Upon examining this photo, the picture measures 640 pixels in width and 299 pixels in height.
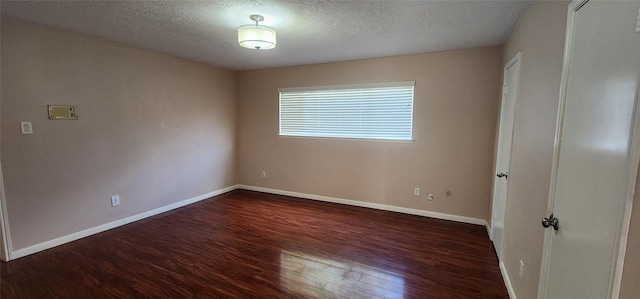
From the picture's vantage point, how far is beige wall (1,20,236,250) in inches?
103

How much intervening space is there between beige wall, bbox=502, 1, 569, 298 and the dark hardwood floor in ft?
1.66

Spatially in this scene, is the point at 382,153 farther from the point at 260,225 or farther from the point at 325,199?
the point at 260,225

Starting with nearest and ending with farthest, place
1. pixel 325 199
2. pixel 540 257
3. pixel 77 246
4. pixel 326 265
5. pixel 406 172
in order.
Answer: pixel 540 257
pixel 326 265
pixel 77 246
pixel 406 172
pixel 325 199

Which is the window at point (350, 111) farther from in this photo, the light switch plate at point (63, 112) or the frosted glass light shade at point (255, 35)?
the light switch plate at point (63, 112)

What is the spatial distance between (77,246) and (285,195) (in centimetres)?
286

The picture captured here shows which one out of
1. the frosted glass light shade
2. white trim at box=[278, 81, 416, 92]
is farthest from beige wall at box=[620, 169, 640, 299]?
white trim at box=[278, 81, 416, 92]

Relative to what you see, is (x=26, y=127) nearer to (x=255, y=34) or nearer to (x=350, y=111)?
(x=255, y=34)

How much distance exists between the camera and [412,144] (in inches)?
152

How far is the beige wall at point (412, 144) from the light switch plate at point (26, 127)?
2961 mm

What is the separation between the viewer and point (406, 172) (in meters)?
3.94

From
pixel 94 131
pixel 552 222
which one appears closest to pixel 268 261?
pixel 552 222

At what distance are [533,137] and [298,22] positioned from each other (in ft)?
7.02

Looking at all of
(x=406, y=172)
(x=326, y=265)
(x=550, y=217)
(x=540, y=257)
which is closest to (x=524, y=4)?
(x=550, y=217)

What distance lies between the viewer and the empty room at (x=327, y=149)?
121 cm
